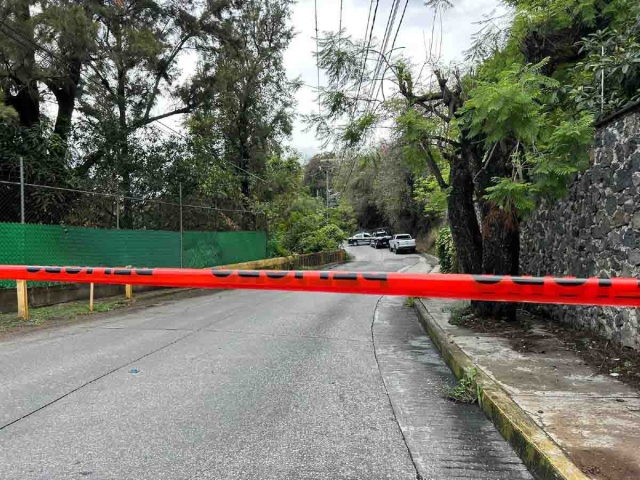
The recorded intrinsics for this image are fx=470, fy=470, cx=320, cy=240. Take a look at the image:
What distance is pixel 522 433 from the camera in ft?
11.2

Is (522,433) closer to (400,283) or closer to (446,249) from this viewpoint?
(400,283)

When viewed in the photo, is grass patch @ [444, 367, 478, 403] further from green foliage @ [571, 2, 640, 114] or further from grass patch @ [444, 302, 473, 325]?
green foliage @ [571, 2, 640, 114]

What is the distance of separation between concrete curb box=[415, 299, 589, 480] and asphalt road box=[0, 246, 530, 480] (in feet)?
0.40


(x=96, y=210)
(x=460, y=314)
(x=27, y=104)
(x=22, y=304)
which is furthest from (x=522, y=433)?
(x=27, y=104)

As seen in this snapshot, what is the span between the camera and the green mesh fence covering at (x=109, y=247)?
32.4 feet

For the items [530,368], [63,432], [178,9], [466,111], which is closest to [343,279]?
[63,432]

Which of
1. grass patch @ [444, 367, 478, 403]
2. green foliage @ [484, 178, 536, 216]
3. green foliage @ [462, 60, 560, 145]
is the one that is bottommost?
grass patch @ [444, 367, 478, 403]

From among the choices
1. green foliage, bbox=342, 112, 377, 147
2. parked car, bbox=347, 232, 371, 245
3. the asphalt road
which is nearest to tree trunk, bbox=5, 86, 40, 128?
the asphalt road

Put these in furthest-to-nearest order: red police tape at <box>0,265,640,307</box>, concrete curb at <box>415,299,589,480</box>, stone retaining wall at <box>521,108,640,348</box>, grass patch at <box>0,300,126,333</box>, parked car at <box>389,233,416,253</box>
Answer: parked car at <box>389,233,416,253</box>, grass patch at <box>0,300,126,333</box>, stone retaining wall at <box>521,108,640,348</box>, concrete curb at <box>415,299,589,480</box>, red police tape at <box>0,265,640,307</box>

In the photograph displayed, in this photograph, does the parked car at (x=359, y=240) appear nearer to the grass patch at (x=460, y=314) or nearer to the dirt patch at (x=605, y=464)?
the grass patch at (x=460, y=314)

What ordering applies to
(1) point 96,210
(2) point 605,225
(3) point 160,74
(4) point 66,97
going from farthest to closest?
(3) point 160,74 < (4) point 66,97 < (1) point 96,210 < (2) point 605,225

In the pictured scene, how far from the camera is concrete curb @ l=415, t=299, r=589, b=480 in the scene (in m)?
2.93

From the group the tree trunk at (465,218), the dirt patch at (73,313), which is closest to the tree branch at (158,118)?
the dirt patch at (73,313)

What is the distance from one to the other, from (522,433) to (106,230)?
11.4 meters
